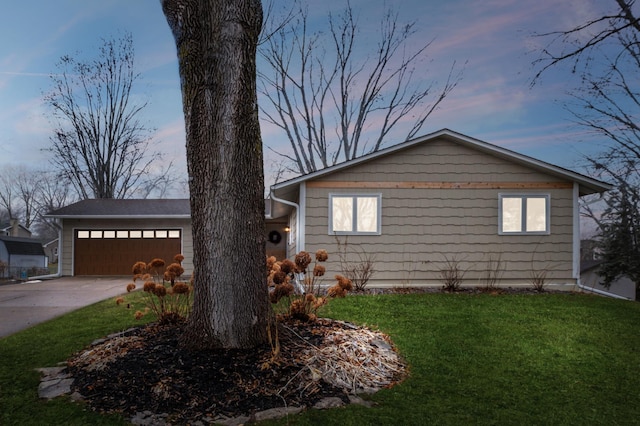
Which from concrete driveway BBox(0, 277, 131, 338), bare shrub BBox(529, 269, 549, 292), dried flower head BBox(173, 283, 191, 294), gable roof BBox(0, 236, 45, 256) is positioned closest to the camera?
dried flower head BBox(173, 283, 191, 294)

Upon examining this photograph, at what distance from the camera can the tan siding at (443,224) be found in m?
10.7

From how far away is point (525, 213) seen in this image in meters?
11.0

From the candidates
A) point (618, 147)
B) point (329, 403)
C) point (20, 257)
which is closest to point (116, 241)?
point (20, 257)

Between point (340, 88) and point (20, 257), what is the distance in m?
18.1

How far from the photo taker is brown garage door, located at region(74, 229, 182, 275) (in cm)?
1758

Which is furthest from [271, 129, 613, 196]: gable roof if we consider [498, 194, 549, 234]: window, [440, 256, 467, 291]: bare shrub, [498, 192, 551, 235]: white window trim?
[440, 256, 467, 291]: bare shrub

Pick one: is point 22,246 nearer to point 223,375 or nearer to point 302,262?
point 302,262

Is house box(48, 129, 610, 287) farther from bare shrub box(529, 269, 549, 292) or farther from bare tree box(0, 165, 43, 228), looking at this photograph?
bare tree box(0, 165, 43, 228)

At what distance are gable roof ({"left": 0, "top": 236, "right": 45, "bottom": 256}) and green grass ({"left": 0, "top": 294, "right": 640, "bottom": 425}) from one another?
1673cm

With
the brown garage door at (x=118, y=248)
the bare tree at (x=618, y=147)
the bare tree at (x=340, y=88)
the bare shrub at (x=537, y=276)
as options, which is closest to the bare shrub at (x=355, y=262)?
the bare shrub at (x=537, y=276)

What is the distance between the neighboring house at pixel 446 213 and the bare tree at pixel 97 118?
62.8 feet

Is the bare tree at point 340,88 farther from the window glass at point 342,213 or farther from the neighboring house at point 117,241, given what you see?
the window glass at point 342,213

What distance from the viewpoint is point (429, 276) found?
10789mm

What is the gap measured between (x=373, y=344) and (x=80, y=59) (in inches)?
1042
